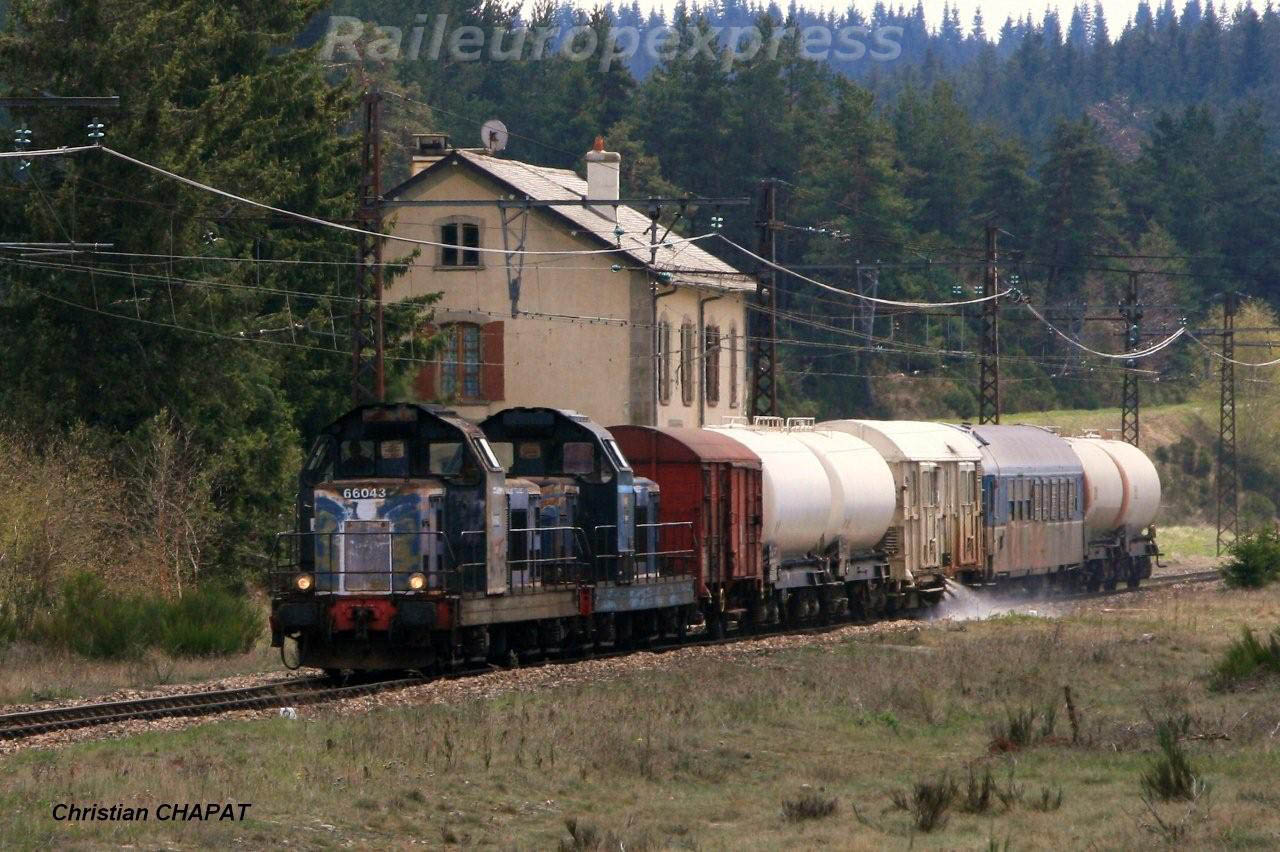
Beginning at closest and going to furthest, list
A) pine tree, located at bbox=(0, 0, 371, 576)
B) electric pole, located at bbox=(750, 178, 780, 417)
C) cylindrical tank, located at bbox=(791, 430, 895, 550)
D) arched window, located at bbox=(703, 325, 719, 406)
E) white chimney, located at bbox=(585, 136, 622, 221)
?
cylindrical tank, located at bbox=(791, 430, 895, 550) → pine tree, located at bbox=(0, 0, 371, 576) → electric pole, located at bbox=(750, 178, 780, 417) → white chimney, located at bbox=(585, 136, 622, 221) → arched window, located at bbox=(703, 325, 719, 406)

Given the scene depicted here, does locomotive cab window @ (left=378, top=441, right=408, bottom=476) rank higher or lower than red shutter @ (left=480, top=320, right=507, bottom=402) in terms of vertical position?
lower

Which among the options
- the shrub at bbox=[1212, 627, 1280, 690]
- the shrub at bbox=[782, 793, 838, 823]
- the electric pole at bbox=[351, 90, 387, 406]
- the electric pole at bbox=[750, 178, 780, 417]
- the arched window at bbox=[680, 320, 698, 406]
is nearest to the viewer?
the shrub at bbox=[782, 793, 838, 823]

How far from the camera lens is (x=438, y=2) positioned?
396ft

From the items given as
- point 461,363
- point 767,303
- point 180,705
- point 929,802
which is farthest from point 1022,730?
point 461,363

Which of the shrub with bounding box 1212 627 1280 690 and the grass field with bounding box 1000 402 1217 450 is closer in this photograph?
the shrub with bounding box 1212 627 1280 690

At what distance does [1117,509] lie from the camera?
4722 cm

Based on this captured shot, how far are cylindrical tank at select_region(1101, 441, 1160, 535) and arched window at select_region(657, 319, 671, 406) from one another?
11.9 meters

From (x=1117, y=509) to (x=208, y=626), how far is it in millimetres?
27283

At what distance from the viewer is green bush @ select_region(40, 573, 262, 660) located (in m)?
25.9

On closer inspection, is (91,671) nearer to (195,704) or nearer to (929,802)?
(195,704)

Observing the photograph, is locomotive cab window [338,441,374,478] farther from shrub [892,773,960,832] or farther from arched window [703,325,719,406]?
arched window [703,325,719,406]

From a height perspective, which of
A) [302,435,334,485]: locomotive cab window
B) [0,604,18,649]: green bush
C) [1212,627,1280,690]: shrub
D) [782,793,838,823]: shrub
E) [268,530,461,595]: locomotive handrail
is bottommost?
[782,793,838,823]: shrub

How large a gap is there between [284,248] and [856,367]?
186 feet

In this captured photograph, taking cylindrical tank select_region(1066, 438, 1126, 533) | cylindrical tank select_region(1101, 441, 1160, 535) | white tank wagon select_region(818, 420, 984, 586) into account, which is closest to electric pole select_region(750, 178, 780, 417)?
white tank wagon select_region(818, 420, 984, 586)
